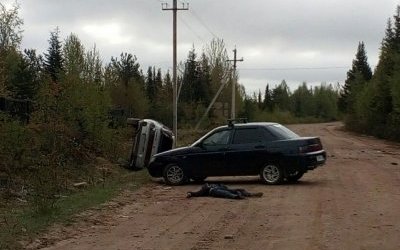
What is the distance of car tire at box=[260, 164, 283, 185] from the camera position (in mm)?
17406

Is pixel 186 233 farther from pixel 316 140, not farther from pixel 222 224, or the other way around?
pixel 316 140

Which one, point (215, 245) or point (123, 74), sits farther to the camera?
point (123, 74)

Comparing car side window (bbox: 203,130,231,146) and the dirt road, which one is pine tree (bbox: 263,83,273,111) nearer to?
car side window (bbox: 203,130,231,146)

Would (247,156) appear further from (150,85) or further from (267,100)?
(267,100)

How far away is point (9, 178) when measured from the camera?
16.5 meters

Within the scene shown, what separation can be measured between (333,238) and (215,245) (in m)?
1.74

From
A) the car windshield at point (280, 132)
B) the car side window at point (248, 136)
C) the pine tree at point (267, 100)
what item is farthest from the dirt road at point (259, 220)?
the pine tree at point (267, 100)

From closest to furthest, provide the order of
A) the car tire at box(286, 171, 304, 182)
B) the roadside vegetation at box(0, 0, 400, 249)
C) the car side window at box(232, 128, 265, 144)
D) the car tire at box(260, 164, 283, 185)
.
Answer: the roadside vegetation at box(0, 0, 400, 249) → the car tire at box(260, 164, 283, 185) → the car tire at box(286, 171, 304, 182) → the car side window at box(232, 128, 265, 144)

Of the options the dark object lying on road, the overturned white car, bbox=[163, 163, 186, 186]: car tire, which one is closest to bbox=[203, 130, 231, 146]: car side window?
bbox=[163, 163, 186, 186]: car tire

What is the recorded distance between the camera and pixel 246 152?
17.7 meters

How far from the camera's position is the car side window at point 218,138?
18.1 m

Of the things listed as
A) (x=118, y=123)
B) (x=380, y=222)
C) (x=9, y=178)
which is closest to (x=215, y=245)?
(x=380, y=222)

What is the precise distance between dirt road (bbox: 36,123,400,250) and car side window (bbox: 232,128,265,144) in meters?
1.27

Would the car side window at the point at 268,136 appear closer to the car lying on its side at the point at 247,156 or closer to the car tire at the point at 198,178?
the car lying on its side at the point at 247,156
